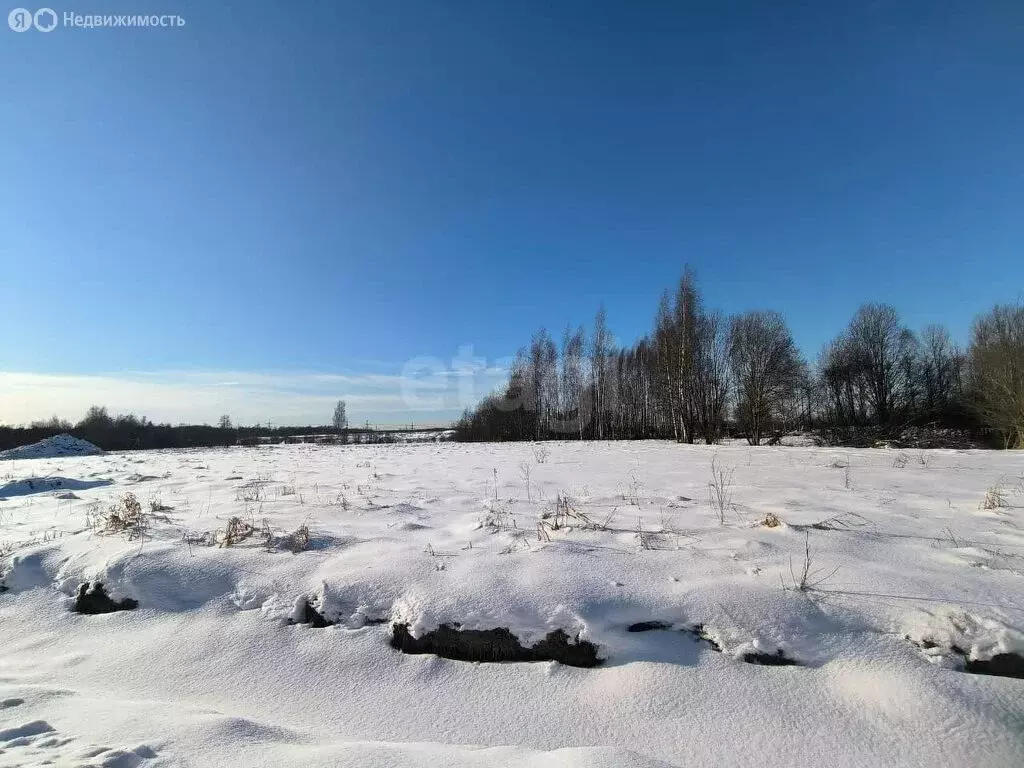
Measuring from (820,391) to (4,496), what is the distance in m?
47.7

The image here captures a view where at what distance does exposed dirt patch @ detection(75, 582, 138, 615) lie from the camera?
302cm

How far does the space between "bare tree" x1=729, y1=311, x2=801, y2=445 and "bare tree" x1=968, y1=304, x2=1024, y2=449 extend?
8406 mm

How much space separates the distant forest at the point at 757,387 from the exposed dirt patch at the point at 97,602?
20.9 meters

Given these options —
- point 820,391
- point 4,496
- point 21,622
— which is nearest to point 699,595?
point 21,622

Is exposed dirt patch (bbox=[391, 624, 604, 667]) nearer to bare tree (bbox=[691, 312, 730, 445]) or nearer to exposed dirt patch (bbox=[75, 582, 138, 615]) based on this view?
exposed dirt patch (bbox=[75, 582, 138, 615])

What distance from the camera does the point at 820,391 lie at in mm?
38656

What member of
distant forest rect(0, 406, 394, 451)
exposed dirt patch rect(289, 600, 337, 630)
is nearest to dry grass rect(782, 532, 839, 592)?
exposed dirt patch rect(289, 600, 337, 630)

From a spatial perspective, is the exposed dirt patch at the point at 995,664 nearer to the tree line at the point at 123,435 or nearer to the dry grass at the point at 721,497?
the dry grass at the point at 721,497

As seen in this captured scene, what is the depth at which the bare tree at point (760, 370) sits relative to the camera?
25.9 meters

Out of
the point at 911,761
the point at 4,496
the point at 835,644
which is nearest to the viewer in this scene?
the point at 911,761

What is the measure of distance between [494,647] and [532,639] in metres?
0.21

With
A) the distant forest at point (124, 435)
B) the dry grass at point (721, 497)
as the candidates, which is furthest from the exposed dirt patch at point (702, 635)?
the distant forest at point (124, 435)

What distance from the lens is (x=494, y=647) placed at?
2391 mm

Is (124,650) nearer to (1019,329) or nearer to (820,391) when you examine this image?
(1019,329)
